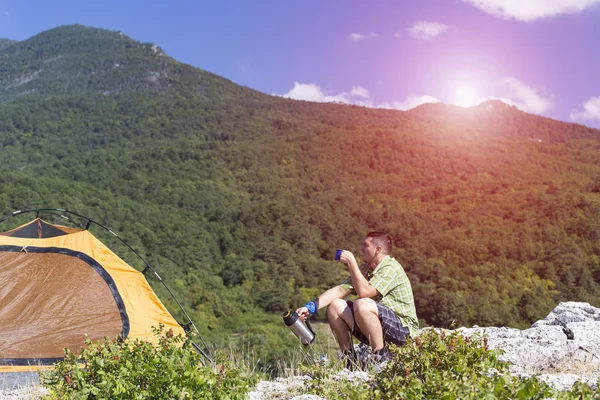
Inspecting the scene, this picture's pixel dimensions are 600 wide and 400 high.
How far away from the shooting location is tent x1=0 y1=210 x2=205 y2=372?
552 cm

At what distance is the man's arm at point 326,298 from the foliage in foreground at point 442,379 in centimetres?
92

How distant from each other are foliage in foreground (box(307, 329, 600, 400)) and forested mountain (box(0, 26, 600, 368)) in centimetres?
1848

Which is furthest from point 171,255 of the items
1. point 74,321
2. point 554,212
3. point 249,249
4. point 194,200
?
point 74,321

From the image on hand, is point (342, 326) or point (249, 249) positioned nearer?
point (342, 326)

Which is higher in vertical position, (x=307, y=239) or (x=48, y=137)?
(x=48, y=137)

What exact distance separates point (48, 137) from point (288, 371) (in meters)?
87.0

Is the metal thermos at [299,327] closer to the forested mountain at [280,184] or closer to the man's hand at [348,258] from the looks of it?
the man's hand at [348,258]

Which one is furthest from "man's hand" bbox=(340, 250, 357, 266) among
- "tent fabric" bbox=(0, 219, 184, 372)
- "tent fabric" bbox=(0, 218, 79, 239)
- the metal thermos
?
"tent fabric" bbox=(0, 218, 79, 239)

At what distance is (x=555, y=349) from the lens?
383cm

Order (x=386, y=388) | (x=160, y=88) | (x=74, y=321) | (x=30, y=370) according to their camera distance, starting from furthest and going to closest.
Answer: (x=160, y=88)
(x=74, y=321)
(x=30, y=370)
(x=386, y=388)

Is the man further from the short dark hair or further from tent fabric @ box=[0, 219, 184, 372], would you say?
tent fabric @ box=[0, 219, 184, 372]

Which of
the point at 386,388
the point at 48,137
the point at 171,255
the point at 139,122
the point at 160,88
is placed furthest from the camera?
the point at 160,88

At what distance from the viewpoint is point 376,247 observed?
157 inches

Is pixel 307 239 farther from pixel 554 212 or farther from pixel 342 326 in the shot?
pixel 342 326
